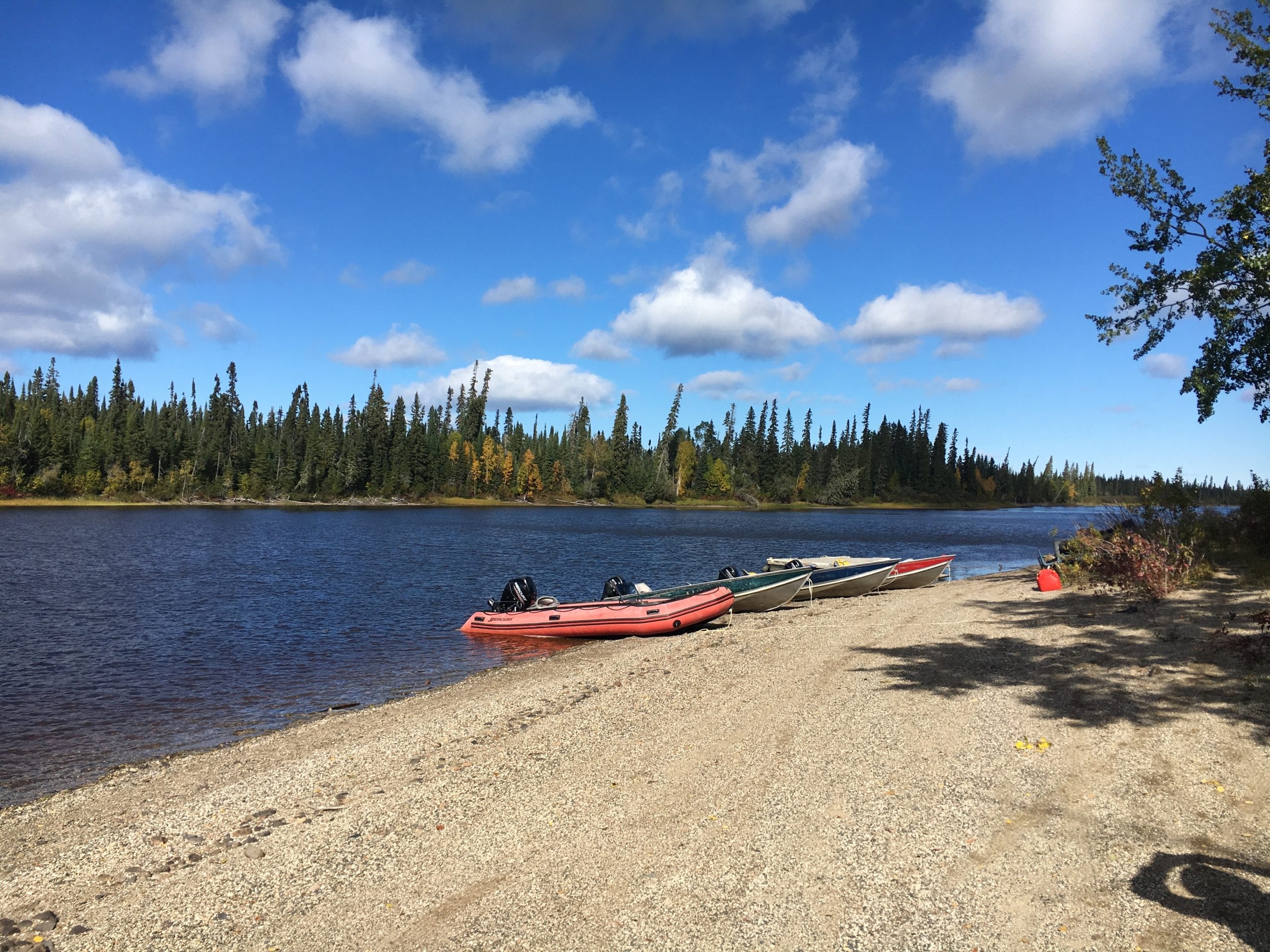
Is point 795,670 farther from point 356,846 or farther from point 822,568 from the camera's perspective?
point 822,568

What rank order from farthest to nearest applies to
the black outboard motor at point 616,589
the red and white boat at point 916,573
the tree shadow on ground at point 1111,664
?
the red and white boat at point 916,573
the black outboard motor at point 616,589
the tree shadow on ground at point 1111,664

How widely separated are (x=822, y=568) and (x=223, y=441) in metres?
134

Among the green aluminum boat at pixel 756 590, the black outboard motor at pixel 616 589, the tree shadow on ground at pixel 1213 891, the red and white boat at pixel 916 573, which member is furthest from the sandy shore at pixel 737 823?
the red and white boat at pixel 916 573

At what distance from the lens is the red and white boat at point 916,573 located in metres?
27.7

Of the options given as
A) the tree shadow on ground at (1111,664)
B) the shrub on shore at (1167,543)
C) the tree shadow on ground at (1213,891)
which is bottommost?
the tree shadow on ground at (1213,891)

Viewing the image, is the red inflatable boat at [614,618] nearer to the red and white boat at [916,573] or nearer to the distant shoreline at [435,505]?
the red and white boat at [916,573]

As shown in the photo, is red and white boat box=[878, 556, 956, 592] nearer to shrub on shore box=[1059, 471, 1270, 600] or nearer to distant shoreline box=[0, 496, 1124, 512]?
shrub on shore box=[1059, 471, 1270, 600]

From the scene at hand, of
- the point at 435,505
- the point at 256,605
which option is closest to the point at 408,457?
the point at 435,505

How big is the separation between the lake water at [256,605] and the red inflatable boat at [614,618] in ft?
2.76

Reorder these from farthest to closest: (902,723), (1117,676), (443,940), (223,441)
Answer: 1. (223,441)
2. (1117,676)
3. (902,723)
4. (443,940)

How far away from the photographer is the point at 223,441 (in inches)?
5172

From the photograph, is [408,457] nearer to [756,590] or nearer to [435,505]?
[435,505]

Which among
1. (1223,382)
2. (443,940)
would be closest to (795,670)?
(443,940)

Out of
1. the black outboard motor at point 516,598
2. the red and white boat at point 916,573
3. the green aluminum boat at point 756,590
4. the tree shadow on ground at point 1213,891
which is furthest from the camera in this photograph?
the red and white boat at point 916,573
